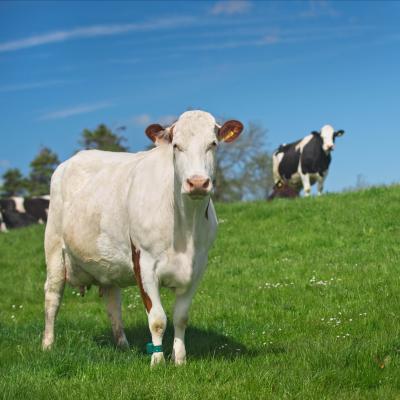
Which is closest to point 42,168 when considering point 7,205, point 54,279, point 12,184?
point 12,184

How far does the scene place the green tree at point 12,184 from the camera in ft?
227

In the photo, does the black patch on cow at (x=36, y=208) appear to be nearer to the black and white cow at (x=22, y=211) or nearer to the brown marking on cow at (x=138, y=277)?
the black and white cow at (x=22, y=211)

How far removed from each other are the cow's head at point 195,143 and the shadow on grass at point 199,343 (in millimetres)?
1934

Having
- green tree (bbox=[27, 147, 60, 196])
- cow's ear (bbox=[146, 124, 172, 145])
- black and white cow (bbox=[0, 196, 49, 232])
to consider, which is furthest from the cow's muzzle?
green tree (bbox=[27, 147, 60, 196])

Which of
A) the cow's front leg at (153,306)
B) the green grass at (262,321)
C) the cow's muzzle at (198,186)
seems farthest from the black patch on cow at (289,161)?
the cow's muzzle at (198,186)

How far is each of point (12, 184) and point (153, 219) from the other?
65433 millimetres

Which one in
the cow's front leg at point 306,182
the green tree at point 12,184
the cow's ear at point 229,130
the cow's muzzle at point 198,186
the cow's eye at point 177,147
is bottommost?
the cow's muzzle at point 198,186

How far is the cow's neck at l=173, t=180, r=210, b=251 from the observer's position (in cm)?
691

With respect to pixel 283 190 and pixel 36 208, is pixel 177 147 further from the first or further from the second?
pixel 36 208

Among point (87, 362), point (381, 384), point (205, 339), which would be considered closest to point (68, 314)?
point (205, 339)

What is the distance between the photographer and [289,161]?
29.6 metres

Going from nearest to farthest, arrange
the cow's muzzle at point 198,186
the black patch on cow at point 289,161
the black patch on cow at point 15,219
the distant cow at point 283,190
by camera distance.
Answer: the cow's muzzle at point 198,186
the black patch on cow at point 289,161
the distant cow at point 283,190
the black patch on cow at point 15,219

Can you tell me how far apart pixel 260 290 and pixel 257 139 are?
162 feet

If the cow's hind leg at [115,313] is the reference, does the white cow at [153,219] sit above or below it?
above
